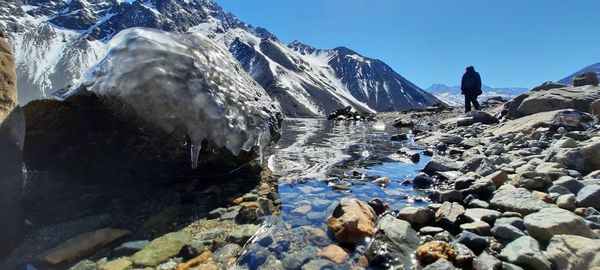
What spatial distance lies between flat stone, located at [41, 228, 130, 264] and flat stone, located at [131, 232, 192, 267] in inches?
27.4

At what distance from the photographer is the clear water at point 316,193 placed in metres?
4.97

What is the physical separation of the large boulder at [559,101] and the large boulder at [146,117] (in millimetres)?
13710

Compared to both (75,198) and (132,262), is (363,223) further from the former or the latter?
(75,198)

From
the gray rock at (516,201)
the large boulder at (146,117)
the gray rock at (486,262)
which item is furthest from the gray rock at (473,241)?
the large boulder at (146,117)

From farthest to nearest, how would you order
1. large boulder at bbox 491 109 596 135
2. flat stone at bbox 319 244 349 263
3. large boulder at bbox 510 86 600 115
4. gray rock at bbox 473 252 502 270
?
large boulder at bbox 510 86 600 115, large boulder at bbox 491 109 596 135, flat stone at bbox 319 244 349 263, gray rock at bbox 473 252 502 270

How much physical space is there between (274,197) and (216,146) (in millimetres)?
2139

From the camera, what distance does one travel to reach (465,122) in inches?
773

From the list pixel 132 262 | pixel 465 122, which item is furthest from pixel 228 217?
pixel 465 122

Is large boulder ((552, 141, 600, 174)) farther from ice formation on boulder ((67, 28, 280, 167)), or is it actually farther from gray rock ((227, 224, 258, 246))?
ice formation on boulder ((67, 28, 280, 167))

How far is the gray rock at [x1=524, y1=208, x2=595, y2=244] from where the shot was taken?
13.5 ft

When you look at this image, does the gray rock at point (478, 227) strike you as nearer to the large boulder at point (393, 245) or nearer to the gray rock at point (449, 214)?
the gray rock at point (449, 214)

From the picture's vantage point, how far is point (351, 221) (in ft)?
17.2

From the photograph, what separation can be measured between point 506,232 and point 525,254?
71cm

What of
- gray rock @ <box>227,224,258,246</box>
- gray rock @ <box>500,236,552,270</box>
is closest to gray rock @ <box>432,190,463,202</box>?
gray rock @ <box>500,236,552,270</box>
